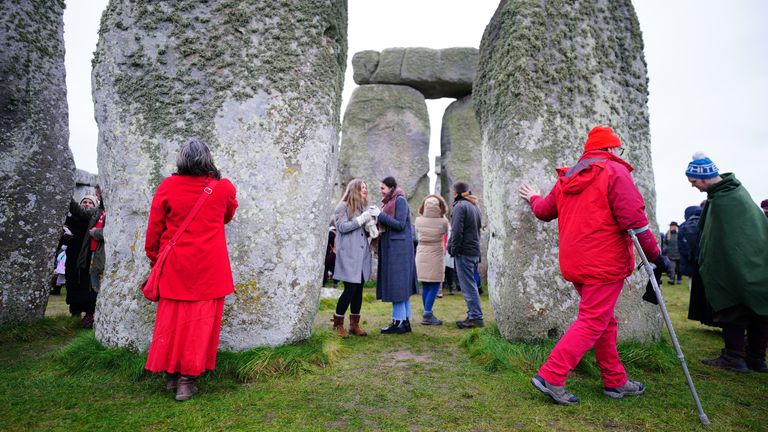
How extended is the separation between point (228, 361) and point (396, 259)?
2.28 metres

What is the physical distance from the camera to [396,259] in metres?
5.20

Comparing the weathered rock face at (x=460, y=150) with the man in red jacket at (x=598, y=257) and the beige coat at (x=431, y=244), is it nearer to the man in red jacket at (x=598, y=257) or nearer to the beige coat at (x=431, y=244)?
the beige coat at (x=431, y=244)

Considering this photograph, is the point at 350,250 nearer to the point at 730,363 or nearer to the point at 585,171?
the point at 585,171

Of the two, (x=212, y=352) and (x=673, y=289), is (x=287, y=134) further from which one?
(x=673, y=289)

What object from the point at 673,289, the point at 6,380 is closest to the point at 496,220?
the point at 6,380

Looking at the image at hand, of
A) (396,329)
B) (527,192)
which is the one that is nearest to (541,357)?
(527,192)

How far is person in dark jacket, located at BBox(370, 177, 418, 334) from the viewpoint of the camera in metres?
5.12

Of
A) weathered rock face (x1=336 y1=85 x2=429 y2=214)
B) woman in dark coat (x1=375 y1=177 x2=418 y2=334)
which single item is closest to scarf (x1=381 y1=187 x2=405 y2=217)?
woman in dark coat (x1=375 y1=177 x2=418 y2=334)

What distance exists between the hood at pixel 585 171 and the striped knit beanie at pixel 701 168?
3.80 ft

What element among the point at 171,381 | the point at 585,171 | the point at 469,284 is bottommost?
the point at 171,381

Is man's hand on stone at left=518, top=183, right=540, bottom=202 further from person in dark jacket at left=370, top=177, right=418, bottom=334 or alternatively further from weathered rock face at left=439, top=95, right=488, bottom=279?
weathered rock face at left=439, top=95, right=488, bottom=279

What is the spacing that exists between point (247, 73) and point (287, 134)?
529 millimetres

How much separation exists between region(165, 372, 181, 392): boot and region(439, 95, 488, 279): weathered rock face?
8.35 metres

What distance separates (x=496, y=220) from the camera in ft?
13.3
